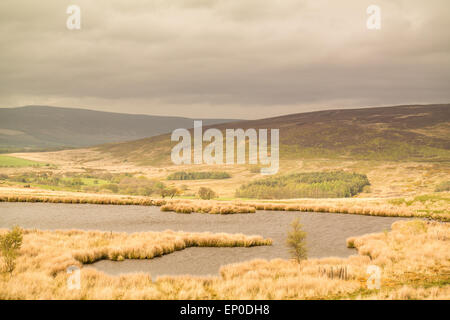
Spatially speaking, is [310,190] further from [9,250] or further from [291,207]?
[9,250]

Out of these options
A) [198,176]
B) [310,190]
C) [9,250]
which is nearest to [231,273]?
[9,250]

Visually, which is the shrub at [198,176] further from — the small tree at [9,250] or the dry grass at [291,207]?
the small tree at [9,250]

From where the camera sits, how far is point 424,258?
936 inches

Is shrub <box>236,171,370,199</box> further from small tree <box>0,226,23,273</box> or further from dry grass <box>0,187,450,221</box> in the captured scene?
small tree <box>0,226,23,273</box>

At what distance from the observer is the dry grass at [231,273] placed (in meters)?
16.3

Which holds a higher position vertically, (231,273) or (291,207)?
(231,273)

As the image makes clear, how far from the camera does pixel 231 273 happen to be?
21.6 metres

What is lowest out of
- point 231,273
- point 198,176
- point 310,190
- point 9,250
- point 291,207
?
point 198,176

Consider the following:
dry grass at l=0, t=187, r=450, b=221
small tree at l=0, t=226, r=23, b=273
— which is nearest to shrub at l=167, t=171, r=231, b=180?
dry grass at l=0, t=187, r=450, b=221

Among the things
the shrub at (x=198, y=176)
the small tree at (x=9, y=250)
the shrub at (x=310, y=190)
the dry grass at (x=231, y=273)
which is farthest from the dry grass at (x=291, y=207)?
the shrub at (x=198, y=176)
